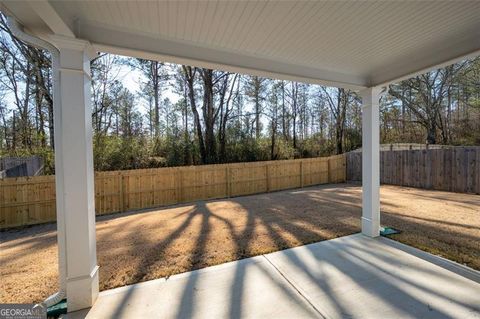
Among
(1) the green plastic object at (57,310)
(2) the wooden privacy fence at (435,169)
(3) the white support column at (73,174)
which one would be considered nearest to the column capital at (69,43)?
(3) the white support column at (73,174)

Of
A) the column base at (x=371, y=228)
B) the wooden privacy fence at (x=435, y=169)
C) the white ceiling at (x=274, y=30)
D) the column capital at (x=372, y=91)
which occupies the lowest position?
the column base at (x=371, y=228)

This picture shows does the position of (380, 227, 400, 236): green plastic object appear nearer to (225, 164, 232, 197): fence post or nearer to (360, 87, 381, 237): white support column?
(360, 87, 381, 237): white support column

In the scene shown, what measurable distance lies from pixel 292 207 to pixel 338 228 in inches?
83.3

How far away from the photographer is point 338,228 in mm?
4355

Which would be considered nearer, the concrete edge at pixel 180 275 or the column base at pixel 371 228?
the concrete edge at pixel 180 275

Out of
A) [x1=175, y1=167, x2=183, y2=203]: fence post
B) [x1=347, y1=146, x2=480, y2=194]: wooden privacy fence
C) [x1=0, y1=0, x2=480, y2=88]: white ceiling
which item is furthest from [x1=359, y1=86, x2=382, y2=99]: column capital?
[x1=347, y1=146, x2=480, y2=194]: wooden privacy fence

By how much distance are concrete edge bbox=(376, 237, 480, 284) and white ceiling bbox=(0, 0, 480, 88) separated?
2.47m

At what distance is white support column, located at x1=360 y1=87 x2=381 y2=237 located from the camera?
366 centimetres

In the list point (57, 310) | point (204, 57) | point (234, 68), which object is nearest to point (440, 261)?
point (234, 68)

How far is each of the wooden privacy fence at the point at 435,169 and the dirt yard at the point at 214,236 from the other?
1530 millimetres

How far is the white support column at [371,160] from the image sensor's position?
3.66 meters

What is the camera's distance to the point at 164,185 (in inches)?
319

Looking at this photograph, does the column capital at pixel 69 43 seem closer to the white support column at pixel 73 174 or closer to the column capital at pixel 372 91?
the white support column at pixel 73 174

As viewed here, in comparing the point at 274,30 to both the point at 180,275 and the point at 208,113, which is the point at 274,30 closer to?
the point at 180,275
